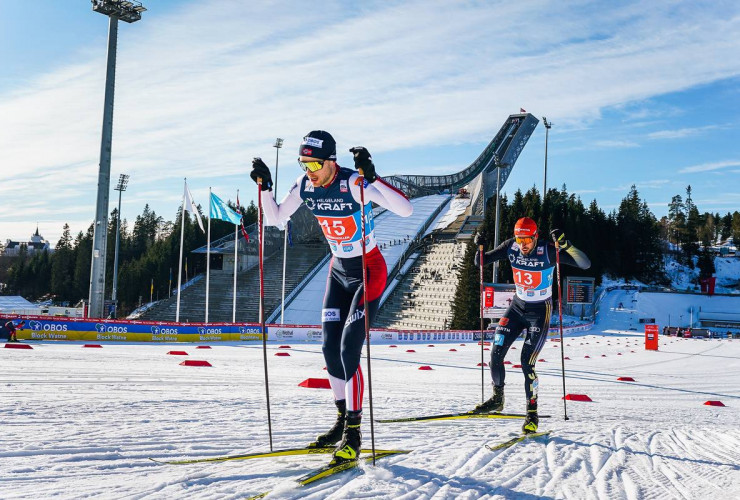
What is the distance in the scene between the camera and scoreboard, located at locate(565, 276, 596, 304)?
39.8 m

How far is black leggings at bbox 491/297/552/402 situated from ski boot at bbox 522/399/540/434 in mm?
580

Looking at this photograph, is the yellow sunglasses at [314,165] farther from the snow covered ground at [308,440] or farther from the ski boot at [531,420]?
the ski boot at [531,420]

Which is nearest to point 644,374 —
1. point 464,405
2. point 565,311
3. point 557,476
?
point 464,405

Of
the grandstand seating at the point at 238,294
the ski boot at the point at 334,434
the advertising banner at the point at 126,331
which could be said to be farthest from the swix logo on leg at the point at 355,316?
the grandstand seating at the point at 238,294

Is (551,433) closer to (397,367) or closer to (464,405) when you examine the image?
(464,405)

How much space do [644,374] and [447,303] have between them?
30.4 metres

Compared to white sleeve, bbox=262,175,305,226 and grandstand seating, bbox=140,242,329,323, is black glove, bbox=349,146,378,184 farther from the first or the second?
grandstand seating, bbox=140,242,329,323

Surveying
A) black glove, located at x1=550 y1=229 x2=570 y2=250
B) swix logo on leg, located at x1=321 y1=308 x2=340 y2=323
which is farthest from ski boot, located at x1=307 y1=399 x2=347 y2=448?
black glove, located at x1=550 y1=229 x2=570 y2=250

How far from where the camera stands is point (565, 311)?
55.2 metres

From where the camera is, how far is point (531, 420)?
634 centimetres

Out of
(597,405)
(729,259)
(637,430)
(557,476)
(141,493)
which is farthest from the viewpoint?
(729,259)

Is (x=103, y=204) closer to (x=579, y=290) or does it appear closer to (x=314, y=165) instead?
(x=314, y=165)

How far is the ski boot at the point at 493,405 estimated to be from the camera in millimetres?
7219

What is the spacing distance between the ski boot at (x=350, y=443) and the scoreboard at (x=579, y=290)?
37.3 metres
